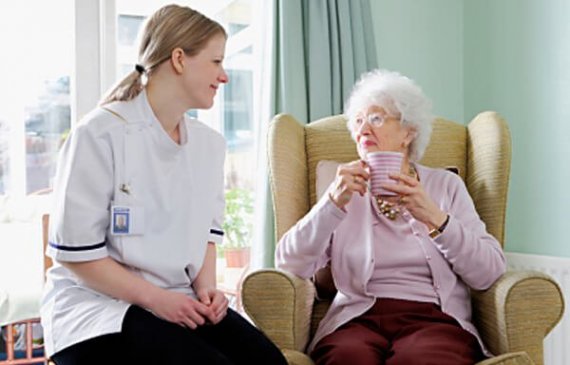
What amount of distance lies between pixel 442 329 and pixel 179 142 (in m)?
0.78

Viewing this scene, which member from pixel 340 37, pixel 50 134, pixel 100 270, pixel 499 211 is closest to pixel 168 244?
pixel 100 270

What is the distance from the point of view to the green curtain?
271cm

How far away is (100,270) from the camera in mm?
1440

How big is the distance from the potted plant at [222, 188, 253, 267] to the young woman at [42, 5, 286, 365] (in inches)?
51.0

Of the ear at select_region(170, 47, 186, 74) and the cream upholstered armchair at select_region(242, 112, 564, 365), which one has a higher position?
the ear at select_region(170, 47, 186, 74)

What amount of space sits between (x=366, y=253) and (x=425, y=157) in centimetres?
57

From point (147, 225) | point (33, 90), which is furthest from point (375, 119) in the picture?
point (33, 90)

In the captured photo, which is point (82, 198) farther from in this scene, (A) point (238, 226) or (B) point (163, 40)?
(A) point (238, 226)

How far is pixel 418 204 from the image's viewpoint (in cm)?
174

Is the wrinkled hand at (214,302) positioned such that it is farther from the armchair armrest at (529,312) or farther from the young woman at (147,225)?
the armchair armrest at (529,312)

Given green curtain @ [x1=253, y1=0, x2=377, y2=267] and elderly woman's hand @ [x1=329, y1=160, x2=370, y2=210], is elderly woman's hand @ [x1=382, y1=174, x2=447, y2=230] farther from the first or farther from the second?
green curtain @ [x1=253, y1=0, x2=377, y2=267]

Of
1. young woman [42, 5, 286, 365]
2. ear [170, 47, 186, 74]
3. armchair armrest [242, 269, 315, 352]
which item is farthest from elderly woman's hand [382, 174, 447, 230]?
ear [170, 47, 186, 74]

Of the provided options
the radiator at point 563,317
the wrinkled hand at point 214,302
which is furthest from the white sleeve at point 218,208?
the radiator at point 563,317

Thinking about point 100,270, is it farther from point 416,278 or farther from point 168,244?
point 416,278
